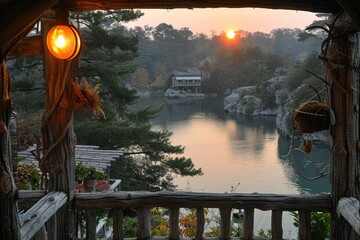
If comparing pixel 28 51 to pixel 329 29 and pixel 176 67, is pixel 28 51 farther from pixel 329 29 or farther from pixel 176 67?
pixel 176 67

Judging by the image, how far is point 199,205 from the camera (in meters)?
2.81

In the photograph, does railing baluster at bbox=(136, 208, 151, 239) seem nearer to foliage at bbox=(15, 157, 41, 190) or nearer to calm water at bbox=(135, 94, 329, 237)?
foliage at bbox=(15, 157, 41, 190)

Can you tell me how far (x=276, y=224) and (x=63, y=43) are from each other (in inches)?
69.3

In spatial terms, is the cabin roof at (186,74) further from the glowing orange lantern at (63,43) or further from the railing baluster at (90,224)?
the glowing orange lantern at (63,43)

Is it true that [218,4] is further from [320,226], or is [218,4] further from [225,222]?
[320,226]

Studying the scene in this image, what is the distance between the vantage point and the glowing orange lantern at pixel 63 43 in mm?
2236

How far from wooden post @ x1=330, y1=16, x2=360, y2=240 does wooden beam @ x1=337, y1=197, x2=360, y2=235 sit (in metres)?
0.08

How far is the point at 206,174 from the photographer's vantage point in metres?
10.3

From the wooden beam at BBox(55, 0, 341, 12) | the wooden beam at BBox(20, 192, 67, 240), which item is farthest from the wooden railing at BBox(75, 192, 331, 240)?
the wooden beam at BBox(55, 0, 341, 12)

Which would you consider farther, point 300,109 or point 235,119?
point 235,119

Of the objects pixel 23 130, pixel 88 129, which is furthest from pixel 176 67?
pixel 23 130

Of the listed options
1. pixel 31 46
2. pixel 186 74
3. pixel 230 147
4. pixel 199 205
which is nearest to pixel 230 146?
pixel 230 147

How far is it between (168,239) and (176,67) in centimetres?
724

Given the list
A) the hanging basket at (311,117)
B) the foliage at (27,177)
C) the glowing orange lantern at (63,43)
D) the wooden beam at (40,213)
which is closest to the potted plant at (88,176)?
the foliage at (27,177)
